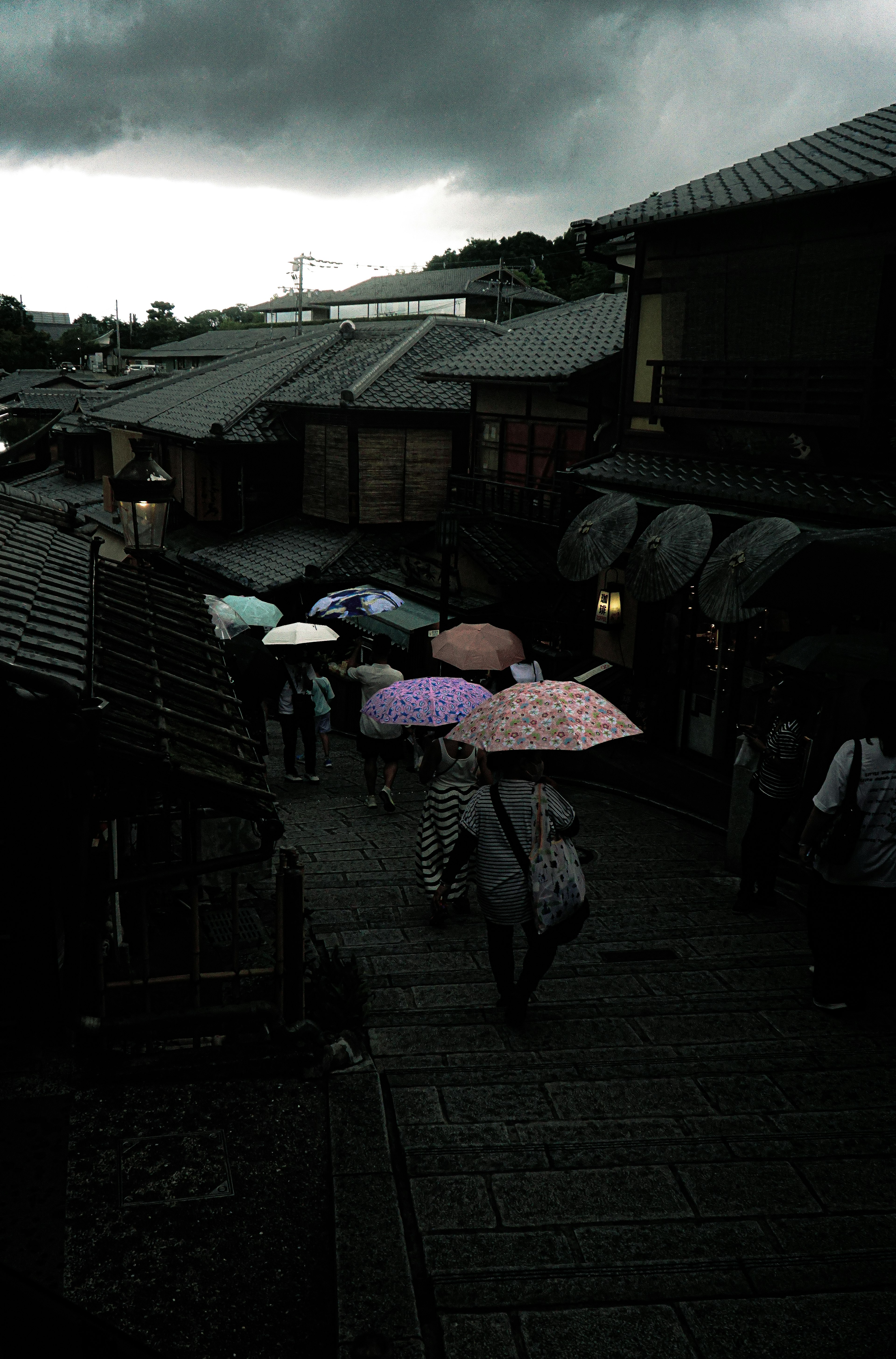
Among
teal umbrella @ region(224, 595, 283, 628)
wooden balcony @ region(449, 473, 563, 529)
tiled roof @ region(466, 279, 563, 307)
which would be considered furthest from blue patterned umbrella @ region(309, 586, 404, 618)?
tiled roof @ region(466, 279, 563, 307)

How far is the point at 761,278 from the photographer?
13.3m

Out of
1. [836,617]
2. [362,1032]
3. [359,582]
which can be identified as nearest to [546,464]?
[359,582]

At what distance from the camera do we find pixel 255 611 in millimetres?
14422

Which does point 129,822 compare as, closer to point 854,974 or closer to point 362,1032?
point 362,1032

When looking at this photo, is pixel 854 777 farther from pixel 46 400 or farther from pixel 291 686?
pixel 46 400

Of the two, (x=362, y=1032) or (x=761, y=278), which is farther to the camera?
(x=761, y=278)

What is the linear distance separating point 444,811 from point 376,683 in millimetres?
4495

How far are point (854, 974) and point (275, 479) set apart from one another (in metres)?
24.0

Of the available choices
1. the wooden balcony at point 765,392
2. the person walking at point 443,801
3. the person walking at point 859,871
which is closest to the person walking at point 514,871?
the person walking at point 859,871

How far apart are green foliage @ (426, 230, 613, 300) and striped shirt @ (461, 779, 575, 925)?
1957 inches

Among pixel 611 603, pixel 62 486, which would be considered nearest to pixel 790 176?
pixel 611 603

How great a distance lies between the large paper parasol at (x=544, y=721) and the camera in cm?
635

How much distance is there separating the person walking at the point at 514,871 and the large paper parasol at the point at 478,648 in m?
5.98

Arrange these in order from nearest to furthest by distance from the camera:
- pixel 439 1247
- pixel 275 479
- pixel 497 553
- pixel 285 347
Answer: pixel 439 1247, pixel 497 553, pixel 275 479, pixel 285 347
